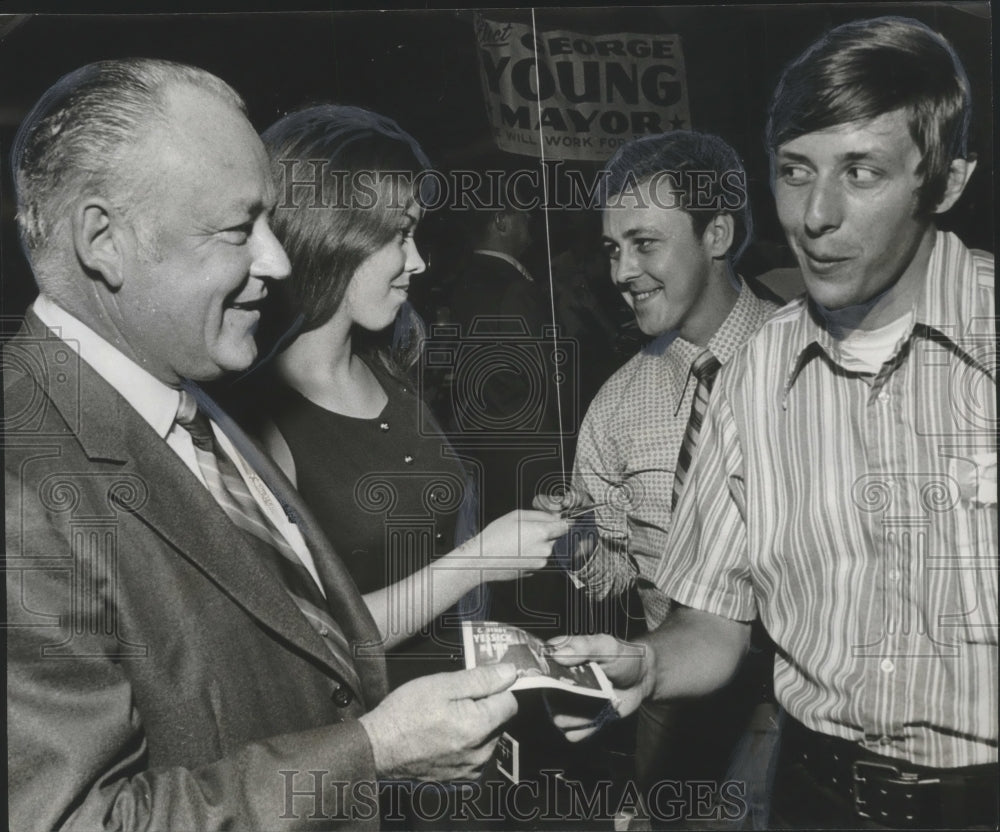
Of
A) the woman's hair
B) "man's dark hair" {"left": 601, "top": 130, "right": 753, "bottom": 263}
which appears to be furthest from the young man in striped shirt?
the woman's hair

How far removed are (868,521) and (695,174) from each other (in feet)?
4.03

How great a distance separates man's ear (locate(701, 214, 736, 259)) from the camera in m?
3.67

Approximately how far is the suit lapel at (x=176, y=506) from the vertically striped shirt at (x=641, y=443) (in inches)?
38.4

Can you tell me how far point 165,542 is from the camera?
136 inches

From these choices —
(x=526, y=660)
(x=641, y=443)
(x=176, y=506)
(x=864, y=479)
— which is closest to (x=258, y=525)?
(x=176, y=506)

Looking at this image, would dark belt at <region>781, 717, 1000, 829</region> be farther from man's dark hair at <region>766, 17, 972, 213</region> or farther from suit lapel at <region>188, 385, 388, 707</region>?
man's dark hair at <region>766, 17, 972, 213</region>

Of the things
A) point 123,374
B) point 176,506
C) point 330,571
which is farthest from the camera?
point 330,571

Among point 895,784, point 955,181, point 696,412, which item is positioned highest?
point 955,181

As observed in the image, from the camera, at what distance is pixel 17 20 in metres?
3.76

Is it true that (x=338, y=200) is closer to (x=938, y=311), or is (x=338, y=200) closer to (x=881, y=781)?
(x=938, y=311)

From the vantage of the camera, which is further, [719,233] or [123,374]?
[719,233]

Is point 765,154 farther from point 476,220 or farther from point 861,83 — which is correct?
point 476,220

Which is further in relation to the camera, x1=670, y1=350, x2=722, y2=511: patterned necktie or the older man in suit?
x1=670, y1=350, x2=722, y2=511: patterned necktie

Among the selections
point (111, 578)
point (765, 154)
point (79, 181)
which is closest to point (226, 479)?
point (111, 578)
